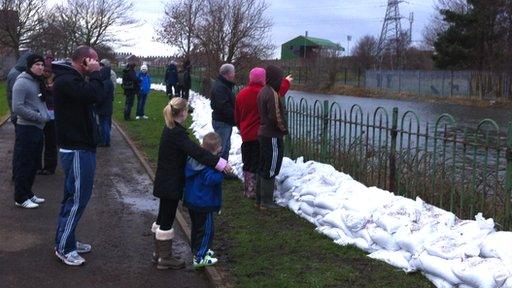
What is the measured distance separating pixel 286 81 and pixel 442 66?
46.0 metres

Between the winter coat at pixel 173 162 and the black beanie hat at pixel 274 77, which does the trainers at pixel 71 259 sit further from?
the black beanie hat at pixel 274 77

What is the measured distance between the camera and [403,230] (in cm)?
561

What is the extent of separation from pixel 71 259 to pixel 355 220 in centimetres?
269

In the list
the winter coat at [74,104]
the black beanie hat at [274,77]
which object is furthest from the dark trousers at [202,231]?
the black beanie hat at [274,77]

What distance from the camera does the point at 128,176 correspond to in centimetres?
977

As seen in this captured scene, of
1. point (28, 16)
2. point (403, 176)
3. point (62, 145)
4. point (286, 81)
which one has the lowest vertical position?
point (403, 176)

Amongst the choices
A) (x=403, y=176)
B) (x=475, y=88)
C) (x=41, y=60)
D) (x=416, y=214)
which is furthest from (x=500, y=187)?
(x=475, y=88)

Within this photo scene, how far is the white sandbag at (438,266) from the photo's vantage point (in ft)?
15.8

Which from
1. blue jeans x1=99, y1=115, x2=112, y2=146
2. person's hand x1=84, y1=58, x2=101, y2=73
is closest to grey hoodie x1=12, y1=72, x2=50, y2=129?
person's hand x1=84, y1=58, x2=101, y2=73

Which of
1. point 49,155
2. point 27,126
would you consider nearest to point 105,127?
point 49,155

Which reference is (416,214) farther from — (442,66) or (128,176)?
(442,66)

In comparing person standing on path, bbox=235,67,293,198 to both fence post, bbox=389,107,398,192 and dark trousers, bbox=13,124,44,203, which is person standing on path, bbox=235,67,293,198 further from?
dark trousers, bbox=13,124,44,203

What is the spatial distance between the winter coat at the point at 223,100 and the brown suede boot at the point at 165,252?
3.51 metres

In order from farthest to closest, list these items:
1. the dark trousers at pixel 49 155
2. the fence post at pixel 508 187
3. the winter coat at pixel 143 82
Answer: the winter coat at pixel 143 82 → the dark trousers at pixel 49 155 → the fence post at pixel 508 187
